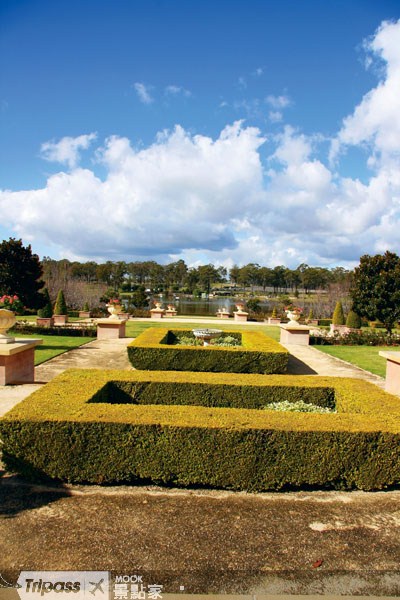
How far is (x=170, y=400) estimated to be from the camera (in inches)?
238

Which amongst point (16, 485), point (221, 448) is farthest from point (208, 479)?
point (16, 485)

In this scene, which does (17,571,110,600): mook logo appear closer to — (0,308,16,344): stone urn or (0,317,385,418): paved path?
(0,317,385,418): paved path

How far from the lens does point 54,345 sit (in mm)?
14047

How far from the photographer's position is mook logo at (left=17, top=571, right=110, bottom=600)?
2.63 meters

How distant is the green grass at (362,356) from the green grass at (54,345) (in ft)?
30.2

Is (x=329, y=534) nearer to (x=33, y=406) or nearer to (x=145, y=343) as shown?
(x=33, y=406)

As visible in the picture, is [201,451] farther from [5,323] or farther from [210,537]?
[5,323]

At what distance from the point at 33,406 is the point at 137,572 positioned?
235 cm

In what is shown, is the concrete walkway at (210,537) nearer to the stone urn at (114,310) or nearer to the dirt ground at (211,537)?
the dirt ground at (211,537)

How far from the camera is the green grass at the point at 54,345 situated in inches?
461

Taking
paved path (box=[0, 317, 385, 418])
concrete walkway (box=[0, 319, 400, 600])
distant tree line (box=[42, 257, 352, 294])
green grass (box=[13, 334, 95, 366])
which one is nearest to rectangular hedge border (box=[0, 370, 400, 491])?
concrete walkway (box=[0, 319, 400, 600])

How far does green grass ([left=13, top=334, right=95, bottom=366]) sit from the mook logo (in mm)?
8420

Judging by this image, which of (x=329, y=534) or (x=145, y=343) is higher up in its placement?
(x=145, y=343)

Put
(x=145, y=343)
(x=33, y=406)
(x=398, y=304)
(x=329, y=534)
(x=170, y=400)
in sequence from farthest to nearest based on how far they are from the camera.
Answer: (x=398, y=304) → (x=145, y=343) → (x=170, y=400) → (x=33, y=406) → (x=329, y=534)
